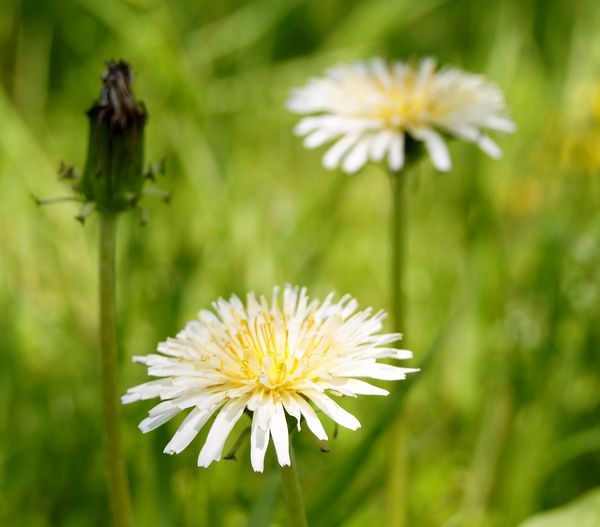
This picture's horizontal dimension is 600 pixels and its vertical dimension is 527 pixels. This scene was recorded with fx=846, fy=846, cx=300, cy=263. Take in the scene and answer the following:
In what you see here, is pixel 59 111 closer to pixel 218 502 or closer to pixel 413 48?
pixel 413 48

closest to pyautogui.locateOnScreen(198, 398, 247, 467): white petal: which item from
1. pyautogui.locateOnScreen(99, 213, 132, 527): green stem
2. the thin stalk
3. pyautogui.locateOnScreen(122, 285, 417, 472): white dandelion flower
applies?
pyautogui.locateOnScreen(122, 285, 417, 472): white dandelion flower

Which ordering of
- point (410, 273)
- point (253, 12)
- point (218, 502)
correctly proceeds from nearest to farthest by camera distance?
point (218, 502), point (410, 273), point (253, 12)

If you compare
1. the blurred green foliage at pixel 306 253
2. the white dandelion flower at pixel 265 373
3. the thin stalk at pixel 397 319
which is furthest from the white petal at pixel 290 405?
the thin stalk at pixel 397 319

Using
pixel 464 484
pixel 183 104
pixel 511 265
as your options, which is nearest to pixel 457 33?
pixel 183 104

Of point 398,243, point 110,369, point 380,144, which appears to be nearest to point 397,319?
point 398,243

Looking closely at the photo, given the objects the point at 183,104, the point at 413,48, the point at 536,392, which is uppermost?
the point at 413,48

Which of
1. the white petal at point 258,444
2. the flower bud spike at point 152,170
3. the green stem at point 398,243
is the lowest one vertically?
the white petal at point 258,444

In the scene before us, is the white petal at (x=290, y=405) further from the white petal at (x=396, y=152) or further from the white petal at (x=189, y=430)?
the white petal at (x=396, y=152)

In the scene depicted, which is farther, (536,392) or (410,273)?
(410,273)
